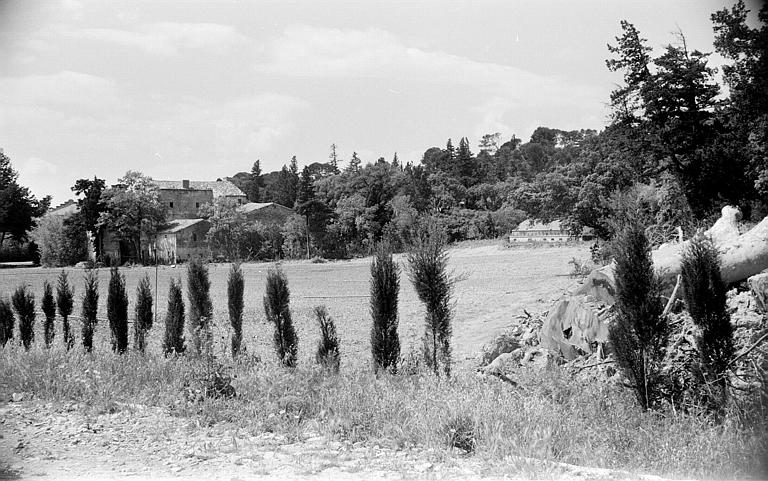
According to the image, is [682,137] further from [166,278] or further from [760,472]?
[166,278]

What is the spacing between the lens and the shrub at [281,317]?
402 inches

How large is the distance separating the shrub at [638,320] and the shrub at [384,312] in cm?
331

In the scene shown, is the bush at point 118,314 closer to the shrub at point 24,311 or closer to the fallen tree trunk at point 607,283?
the shrub at point 24,311

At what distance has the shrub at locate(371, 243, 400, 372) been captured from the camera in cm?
908

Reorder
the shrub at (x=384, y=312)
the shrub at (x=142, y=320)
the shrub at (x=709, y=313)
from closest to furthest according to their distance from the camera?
1. the shrub at (x=709, y=313)
2. the shrub at (x=384, y=312)
3. the shrub at (x=142, y=320)

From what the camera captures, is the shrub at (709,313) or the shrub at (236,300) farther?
the shrub at (236,300)

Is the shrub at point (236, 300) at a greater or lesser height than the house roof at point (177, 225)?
lesser

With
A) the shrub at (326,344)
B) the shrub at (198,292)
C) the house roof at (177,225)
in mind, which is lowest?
the shrub at (326,344)

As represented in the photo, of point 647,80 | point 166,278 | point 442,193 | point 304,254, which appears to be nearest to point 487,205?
point 442,193

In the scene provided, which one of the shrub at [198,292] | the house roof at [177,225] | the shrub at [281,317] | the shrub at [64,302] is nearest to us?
the shrub at [281,317]

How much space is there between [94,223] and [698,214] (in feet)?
53.0

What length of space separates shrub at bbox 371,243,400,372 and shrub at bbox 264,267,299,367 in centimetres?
166

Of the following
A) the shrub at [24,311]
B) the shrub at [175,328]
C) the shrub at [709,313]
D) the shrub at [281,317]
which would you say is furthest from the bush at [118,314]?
the shrub at [709,313]

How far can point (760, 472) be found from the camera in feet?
15.9
